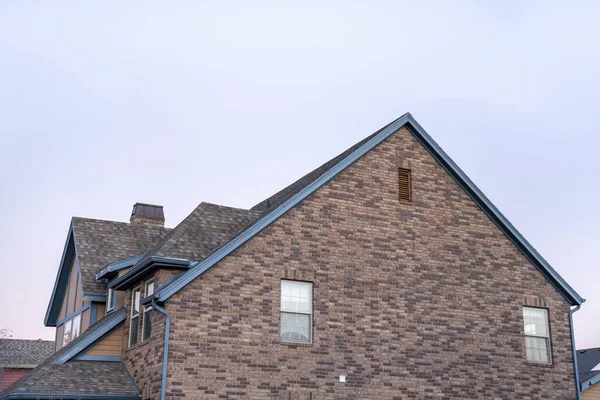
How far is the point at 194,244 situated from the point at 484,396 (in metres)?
8.87

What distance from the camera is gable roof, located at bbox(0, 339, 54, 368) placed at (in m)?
47.5

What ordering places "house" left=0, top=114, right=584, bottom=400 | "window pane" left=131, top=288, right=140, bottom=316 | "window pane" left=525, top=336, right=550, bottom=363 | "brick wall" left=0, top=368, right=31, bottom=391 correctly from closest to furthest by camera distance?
"house" left=0, top=114, right=584, bottom=400 → "window pane" left=131, top=288, right=140, bottom=316 → "window pane" left=525, top=336, right=550, bottom=363 → "brick wall" left=0, top=368, right=31, bottom=391

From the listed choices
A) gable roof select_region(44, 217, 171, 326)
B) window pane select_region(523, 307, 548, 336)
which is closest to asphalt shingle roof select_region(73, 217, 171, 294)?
gable roof select_region(44, 217, 171, 326)

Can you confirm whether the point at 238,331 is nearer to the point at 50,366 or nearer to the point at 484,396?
the point at 50,366

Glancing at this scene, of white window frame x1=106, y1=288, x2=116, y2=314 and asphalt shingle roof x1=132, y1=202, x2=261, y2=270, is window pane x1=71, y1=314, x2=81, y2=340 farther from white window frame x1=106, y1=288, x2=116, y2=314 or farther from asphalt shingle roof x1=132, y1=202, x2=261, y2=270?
asphalt shingle roof x1=132, y1=202, x2=261, y2=270

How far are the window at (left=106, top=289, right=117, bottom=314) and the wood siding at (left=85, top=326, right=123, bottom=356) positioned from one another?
1.52 meters

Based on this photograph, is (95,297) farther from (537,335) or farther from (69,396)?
(537,335)

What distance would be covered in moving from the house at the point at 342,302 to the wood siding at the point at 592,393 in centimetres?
735

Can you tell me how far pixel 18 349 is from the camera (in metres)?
50.2

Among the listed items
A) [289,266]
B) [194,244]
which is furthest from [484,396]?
[194,244]

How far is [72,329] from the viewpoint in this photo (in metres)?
24.4

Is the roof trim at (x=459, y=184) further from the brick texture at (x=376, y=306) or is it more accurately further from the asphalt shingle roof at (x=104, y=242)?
the asphalt shingle roof at (x=104, y=242)

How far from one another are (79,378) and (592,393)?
19703mm

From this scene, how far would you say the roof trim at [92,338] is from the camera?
1869 cm
